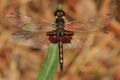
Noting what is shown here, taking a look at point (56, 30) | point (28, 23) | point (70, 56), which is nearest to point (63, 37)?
point (56, 30)

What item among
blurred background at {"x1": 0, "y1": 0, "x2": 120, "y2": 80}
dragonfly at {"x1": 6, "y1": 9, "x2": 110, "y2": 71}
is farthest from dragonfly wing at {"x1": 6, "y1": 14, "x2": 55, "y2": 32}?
blurred background at {"x1": 0, "y1": 0, "x2": 120, "y2": 80}

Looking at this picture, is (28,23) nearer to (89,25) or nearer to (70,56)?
(89,25)

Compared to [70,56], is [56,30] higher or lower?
higher

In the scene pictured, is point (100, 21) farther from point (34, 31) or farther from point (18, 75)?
point (18, 75)

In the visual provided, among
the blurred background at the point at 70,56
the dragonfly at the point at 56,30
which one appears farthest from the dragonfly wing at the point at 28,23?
the blurred background at the point at 70,56

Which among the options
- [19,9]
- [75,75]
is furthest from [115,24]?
[19,9]
